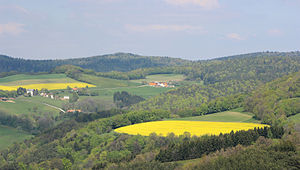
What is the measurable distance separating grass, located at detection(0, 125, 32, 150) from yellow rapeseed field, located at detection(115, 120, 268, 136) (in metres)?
34.2

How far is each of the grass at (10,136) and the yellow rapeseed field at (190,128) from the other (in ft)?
112

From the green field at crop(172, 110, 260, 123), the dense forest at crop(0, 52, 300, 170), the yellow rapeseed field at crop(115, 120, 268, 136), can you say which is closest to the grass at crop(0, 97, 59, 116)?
the dense forest at crop(0, 52, 300, 170)

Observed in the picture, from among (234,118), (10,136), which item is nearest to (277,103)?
(234,118)

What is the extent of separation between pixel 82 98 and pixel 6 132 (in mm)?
52355

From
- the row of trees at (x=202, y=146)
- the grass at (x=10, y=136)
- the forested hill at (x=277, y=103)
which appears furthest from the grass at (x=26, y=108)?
the row of trees at (x=202, y=146)

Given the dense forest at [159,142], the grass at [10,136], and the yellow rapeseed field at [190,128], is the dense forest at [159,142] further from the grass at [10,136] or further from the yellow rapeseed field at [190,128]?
the grass at [10,136]

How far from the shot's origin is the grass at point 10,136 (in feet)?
401

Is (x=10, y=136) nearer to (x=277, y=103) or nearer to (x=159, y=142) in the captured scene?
(x=159, y=142)

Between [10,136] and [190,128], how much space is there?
2342 inches

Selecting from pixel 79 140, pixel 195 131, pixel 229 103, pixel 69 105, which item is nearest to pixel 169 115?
pixel 229 103

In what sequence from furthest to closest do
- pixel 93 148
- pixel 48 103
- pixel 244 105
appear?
pixel 48 103 < pixel 244 105 < pixel 93 148

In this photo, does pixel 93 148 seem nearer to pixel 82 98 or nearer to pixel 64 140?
pixel 64 140

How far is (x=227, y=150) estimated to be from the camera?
6844 centimetres

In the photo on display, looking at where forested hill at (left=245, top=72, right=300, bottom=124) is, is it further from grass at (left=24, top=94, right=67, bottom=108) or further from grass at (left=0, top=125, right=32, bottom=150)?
grass at (left=24, top=94, right=67, bottom=108)
